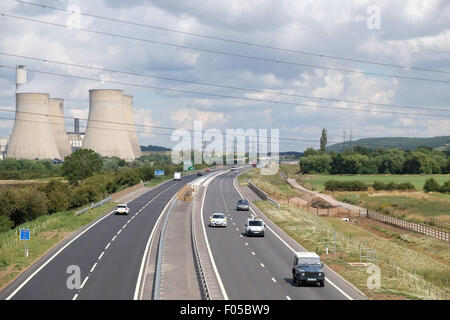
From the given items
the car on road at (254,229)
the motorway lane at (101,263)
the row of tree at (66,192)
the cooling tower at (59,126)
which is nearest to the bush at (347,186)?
the row of tree at (66,192)

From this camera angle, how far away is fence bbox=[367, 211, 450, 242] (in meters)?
62.9

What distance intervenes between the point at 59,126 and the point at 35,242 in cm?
13011

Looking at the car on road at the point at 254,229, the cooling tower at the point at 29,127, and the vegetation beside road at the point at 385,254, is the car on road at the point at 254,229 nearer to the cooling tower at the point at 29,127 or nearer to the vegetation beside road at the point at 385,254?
the vegetation beside road at the point at 385,254

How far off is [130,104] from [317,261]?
15265 centimetres

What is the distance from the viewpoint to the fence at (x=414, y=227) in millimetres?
62859

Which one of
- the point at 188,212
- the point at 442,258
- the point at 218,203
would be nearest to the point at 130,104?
the point at 218,203

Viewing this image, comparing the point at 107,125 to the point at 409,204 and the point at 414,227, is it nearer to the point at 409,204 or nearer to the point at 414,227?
the point at 409,204

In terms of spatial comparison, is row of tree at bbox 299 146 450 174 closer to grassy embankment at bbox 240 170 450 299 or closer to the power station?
the power station

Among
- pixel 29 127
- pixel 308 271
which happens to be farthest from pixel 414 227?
pixel 29 127

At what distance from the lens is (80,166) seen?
128 metres

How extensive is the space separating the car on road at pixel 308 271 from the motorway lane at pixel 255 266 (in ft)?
1.34

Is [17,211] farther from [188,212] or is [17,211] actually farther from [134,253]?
[134,253]

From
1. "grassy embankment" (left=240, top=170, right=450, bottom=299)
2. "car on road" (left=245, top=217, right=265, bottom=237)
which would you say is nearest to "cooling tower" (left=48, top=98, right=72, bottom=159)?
"grassy embankment" (left=240, top=170, right=450, bottom=299)
